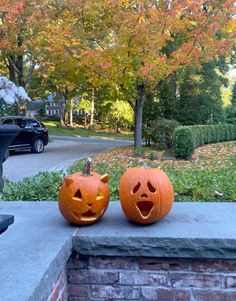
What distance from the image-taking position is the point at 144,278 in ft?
7.07

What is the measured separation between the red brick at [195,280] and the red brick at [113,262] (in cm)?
25

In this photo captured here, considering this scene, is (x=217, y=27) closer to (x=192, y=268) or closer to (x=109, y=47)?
(x=109, y=47)

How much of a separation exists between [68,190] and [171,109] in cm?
1640

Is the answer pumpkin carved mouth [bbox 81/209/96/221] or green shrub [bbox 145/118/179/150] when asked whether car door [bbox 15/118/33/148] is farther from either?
pumpkin carved mouth [bbox 81/209/96/221]

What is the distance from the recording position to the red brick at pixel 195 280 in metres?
2.13

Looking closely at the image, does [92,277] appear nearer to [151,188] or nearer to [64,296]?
[64,296]

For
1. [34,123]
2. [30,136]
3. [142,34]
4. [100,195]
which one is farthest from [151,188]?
[34,123]

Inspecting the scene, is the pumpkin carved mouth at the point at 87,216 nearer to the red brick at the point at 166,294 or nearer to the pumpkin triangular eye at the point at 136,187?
the pumpkin triangular eye at the point at 136,187

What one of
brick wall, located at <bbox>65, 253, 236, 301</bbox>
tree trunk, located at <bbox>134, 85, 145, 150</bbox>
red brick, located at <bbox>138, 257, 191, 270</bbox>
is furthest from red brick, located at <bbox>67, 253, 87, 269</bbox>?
tree trunk, located at <bbox>134, 85, 145, 150</bbox>

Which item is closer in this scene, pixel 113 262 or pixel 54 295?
pixel 54 295

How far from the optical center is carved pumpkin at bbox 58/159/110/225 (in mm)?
2270

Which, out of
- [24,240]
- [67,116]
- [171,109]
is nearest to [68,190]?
[24,240]

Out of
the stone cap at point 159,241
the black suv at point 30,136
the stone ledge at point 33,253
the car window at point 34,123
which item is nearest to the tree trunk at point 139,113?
the black suv at point 30,136

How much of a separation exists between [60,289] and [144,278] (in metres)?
0.50
